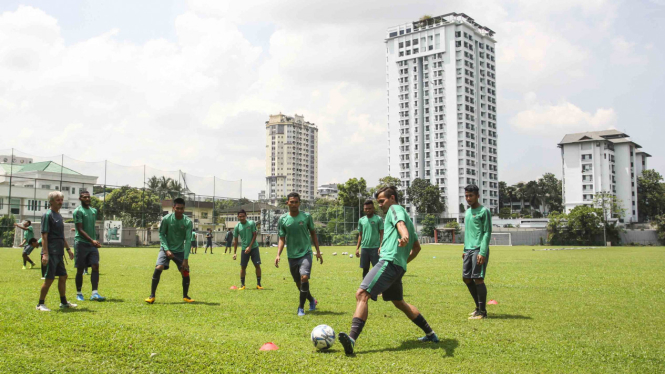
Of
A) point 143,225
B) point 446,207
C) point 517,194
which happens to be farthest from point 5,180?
point 517,194

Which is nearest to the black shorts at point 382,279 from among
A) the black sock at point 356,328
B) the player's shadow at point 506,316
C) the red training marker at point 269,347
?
the black sock at point 356,328

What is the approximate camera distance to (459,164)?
372ft

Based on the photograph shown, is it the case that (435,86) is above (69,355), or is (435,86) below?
above

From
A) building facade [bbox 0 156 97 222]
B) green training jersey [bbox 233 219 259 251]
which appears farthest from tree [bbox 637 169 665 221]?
green training jersey [bbox 233 219 259 251]

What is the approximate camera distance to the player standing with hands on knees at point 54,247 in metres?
8.41

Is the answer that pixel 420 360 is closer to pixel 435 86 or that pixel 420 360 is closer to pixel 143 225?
pixel 143 225

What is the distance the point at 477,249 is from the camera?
855 cm

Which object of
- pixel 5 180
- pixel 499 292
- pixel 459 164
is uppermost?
pixel 459 164

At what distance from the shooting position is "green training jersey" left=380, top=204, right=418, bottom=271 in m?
6.25

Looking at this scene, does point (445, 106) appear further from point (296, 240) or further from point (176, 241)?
point (296, 240)

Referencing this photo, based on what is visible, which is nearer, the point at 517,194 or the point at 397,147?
the point at 397,147

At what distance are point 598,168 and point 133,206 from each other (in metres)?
93.9

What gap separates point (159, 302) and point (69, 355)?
14.2 ft

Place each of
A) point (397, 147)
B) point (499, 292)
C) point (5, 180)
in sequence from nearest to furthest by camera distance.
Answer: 1. point (499, 292)
2. point (5, 180)
3. point (397, 147)
